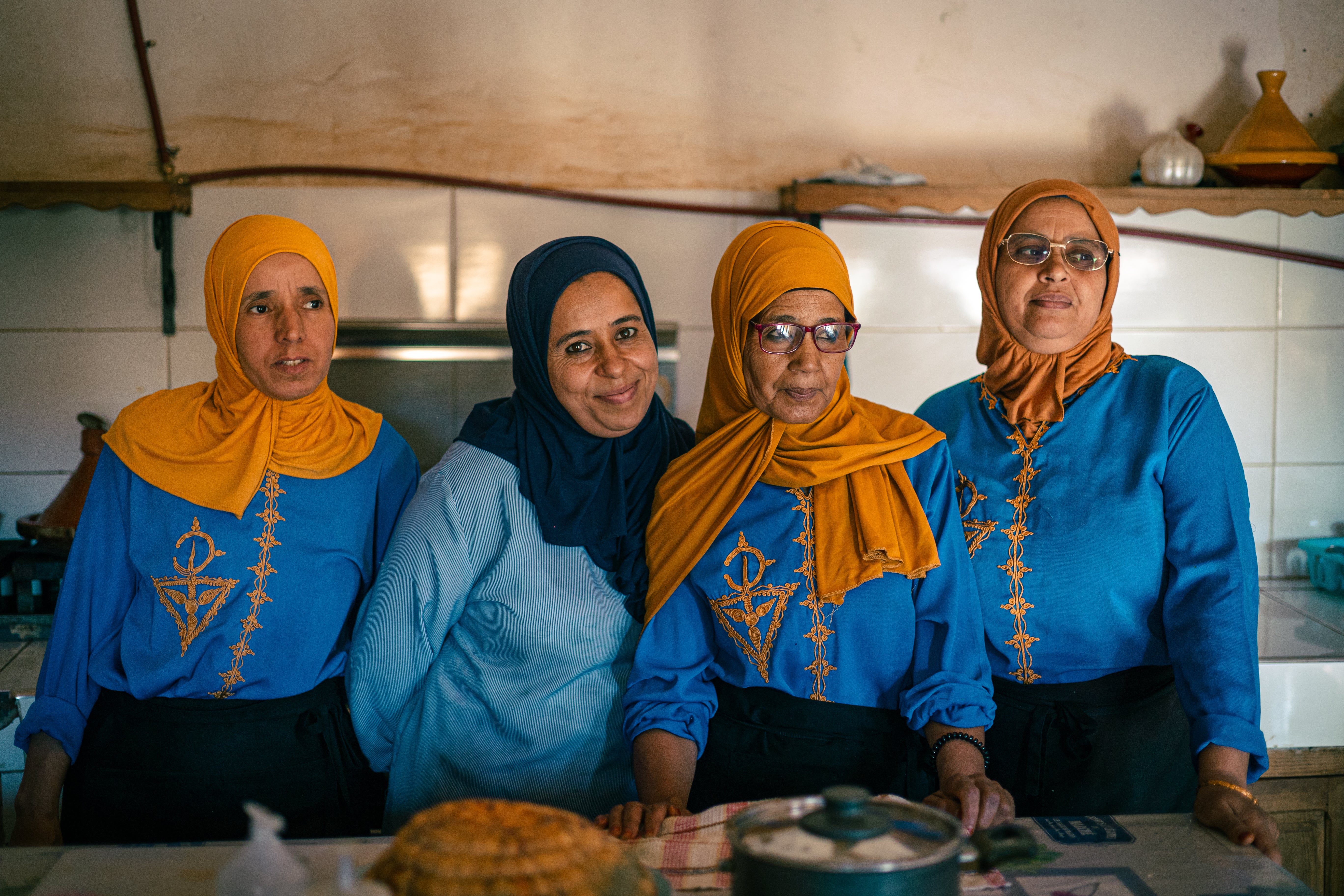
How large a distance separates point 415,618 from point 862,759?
65 centimetres

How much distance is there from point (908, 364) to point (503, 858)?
2.15m

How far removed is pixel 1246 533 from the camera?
133 centimetres

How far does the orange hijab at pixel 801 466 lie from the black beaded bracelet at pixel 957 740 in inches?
8.2

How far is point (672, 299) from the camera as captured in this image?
2.61 m

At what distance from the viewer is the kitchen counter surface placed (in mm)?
947

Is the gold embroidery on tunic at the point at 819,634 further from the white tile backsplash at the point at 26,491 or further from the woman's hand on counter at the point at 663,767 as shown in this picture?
the white tile backsplash at the point at 26,491

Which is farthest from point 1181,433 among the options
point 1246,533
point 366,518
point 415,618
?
point 366,518

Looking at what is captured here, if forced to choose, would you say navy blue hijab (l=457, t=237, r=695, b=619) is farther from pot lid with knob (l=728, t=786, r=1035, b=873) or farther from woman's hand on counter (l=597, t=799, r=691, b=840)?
pot lid with knob (l=728, t=786, r=1035, b=873)

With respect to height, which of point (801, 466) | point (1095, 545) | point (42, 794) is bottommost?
point (42, 794)

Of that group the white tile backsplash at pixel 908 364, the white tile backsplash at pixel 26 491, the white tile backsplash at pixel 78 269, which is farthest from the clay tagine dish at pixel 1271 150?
the white tile backsplash at pixel 26 491

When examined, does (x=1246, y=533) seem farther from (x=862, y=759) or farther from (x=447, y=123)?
(x=447, y=123)

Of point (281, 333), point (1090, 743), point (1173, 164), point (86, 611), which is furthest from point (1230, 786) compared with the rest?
point (1173, 164)

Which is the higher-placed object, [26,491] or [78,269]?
[78,269]

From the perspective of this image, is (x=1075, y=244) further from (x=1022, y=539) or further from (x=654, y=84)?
(x=654, y=84)
